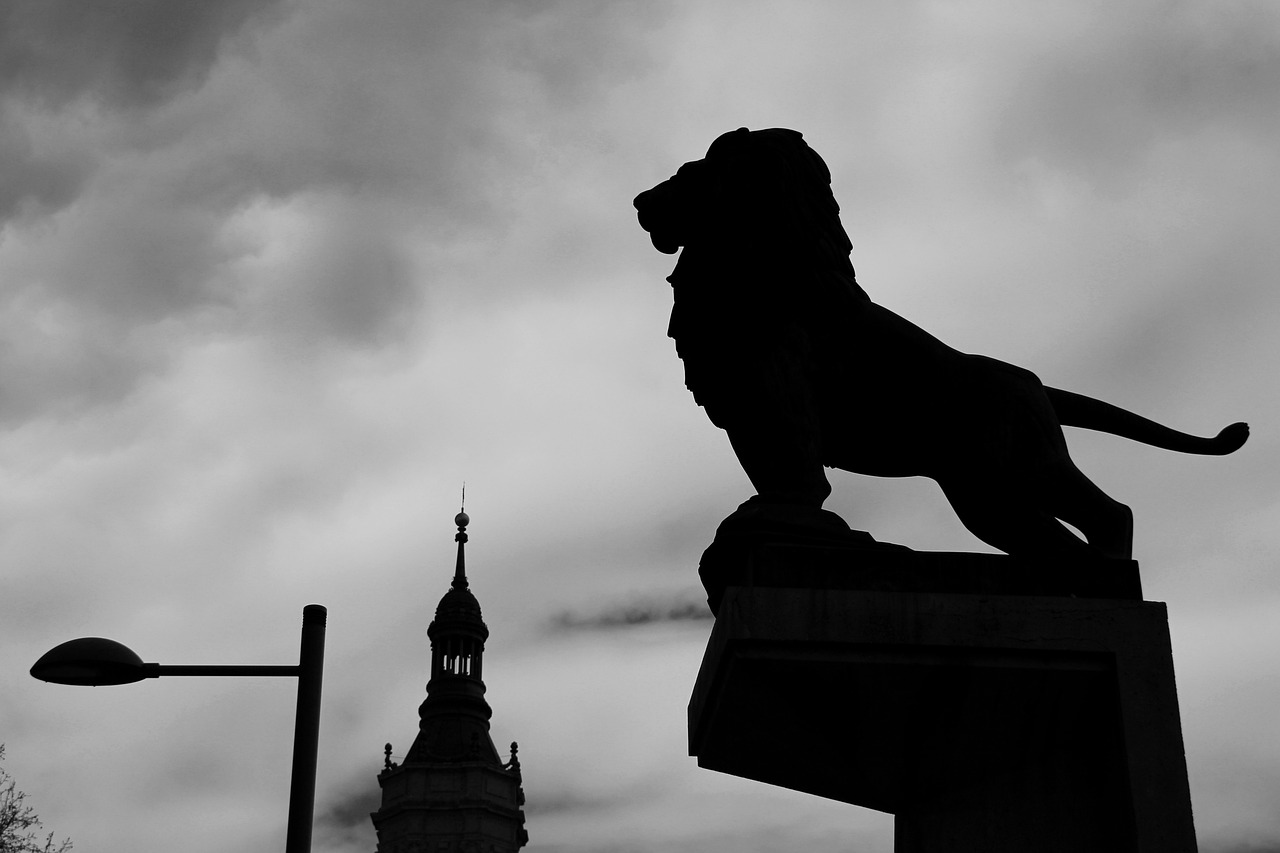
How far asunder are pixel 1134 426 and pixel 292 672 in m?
4.76

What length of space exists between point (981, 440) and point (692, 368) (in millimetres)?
1457

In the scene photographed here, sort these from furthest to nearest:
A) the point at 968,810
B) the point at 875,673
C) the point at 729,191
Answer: the point at 729,191
the point at 968,810
the point at 875,673

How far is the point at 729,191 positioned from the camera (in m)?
8.02

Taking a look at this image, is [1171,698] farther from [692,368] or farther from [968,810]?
[692,368]

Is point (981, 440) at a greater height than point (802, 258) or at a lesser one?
lesser

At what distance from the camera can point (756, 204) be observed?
794cm

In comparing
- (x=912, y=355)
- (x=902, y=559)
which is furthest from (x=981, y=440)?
(x=902, y=559)

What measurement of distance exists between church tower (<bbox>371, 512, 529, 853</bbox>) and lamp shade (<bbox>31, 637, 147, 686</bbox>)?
3409 inches

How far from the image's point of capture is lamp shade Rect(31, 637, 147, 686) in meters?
9.10

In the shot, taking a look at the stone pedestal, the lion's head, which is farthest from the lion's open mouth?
the stone pedestal

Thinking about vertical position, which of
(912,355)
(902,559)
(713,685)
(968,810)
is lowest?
(968,810)

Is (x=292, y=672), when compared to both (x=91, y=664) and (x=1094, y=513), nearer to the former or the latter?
(x=91, y=664)

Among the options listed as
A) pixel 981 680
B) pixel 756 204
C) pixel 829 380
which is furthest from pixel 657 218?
pixel 981 680

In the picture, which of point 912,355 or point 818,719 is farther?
point 912,355
